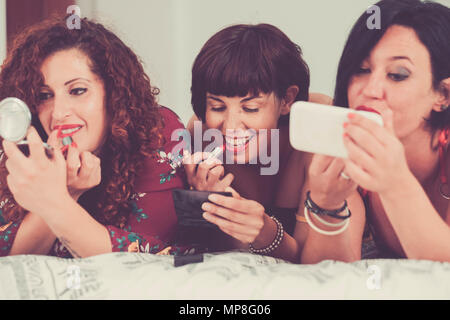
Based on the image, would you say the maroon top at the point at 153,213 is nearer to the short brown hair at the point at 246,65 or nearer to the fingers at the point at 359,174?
the short brown hair at the point at 246,65

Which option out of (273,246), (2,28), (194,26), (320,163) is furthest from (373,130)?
(2,28)

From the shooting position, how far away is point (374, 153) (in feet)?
2.13

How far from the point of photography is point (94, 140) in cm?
99

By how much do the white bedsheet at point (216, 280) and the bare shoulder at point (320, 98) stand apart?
0.52 metres

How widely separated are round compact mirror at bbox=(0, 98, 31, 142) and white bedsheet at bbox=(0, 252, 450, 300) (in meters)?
0.22

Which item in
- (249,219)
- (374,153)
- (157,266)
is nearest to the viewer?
(374,153)

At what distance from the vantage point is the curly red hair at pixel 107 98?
3.22 ft

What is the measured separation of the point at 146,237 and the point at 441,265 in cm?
55

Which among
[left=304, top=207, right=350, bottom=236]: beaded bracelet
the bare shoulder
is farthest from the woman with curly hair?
the bare shoulder

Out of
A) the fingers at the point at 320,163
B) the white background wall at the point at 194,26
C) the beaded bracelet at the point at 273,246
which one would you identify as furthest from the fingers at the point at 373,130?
the white background wall at the point at 194,26

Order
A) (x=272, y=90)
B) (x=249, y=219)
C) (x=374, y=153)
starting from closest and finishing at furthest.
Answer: (x=374, y=153), (x=249, y=219), (x=272, y=90)
